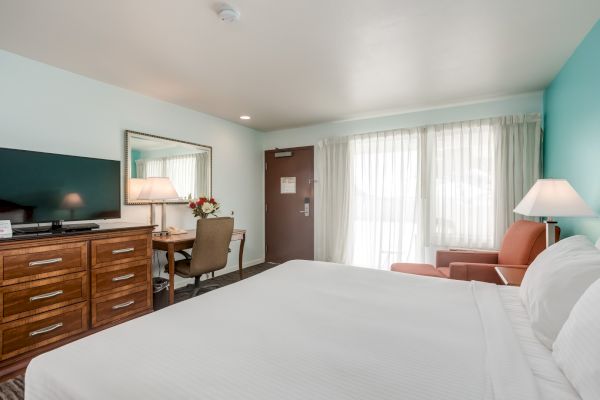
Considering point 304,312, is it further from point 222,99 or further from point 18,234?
point 222,99

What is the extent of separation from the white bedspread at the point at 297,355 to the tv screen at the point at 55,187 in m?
1.79

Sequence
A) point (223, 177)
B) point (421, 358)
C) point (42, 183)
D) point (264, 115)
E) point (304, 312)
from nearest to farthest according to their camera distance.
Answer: point (421, 358) → point (304, 312) → point (42, 183) → point (264, 115) → point (223, 177)

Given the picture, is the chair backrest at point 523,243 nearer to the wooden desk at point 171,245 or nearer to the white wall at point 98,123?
the wooden desk at point 171,245

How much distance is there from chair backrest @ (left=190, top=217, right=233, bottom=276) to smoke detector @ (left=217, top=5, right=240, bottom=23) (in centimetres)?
180

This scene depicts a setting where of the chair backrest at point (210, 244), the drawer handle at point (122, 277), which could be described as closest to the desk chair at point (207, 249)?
the chair backrest at point (210, 244)

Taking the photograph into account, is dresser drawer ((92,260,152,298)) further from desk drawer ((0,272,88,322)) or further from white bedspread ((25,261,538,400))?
white bedspread ((25,261,538,400))

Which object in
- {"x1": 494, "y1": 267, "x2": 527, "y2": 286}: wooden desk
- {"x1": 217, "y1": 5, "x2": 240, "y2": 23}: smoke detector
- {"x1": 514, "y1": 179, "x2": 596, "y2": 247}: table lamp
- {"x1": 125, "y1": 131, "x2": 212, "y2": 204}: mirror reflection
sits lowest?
{"x1": 494, "y1": 267, "x2": 527, "y2": 286}: wooden desk

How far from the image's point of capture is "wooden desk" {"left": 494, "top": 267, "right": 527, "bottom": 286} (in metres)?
1.92

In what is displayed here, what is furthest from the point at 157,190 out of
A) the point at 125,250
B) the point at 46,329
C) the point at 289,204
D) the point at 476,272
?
the point at 476,272

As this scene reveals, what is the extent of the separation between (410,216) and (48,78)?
4.27 meters

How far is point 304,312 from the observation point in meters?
1.37

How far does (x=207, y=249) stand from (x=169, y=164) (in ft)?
4.33

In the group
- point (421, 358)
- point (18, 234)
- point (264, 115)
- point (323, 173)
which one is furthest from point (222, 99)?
point (421, 358)

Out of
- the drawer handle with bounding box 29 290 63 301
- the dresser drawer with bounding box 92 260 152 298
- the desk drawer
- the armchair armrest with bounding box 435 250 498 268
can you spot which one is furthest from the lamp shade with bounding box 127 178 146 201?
the armchair armrest with bounding box 435 250 498 268
